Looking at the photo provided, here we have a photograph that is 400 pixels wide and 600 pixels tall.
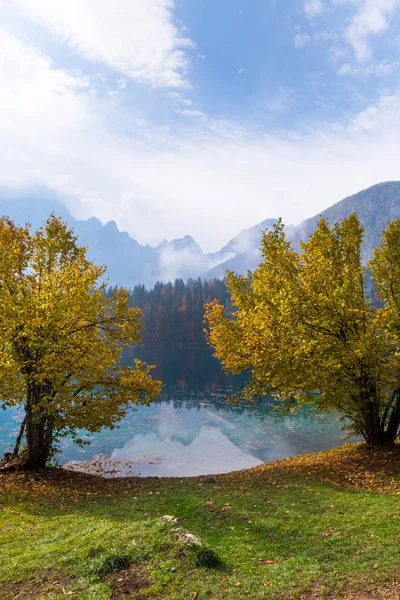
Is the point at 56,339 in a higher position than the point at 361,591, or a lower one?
higher

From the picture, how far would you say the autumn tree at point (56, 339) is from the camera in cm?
2011

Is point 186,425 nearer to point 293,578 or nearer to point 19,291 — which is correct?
point 19,291

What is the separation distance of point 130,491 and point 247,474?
749 centimetres

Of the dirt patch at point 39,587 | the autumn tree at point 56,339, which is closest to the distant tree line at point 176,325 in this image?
the autumn tree at point 56,339

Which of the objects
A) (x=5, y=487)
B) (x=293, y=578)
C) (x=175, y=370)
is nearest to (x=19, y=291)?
(x=5, y=487)

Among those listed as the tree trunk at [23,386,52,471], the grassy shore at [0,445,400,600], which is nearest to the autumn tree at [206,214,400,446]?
the grassy shore at [0,445,400,600]

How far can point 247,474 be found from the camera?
2388 cm

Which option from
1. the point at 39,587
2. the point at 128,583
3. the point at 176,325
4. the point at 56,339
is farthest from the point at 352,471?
the point at 176,325

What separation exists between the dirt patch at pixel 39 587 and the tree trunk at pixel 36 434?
13.9 meters

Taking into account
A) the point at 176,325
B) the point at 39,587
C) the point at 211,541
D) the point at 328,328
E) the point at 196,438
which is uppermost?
the point at 176,325

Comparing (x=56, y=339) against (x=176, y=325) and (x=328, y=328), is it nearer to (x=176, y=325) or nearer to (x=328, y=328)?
(x=328, y=328)

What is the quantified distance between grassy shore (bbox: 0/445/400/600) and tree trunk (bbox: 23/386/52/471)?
3.54 meters

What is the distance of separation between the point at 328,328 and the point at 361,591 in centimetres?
1408

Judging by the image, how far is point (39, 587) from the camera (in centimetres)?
955
